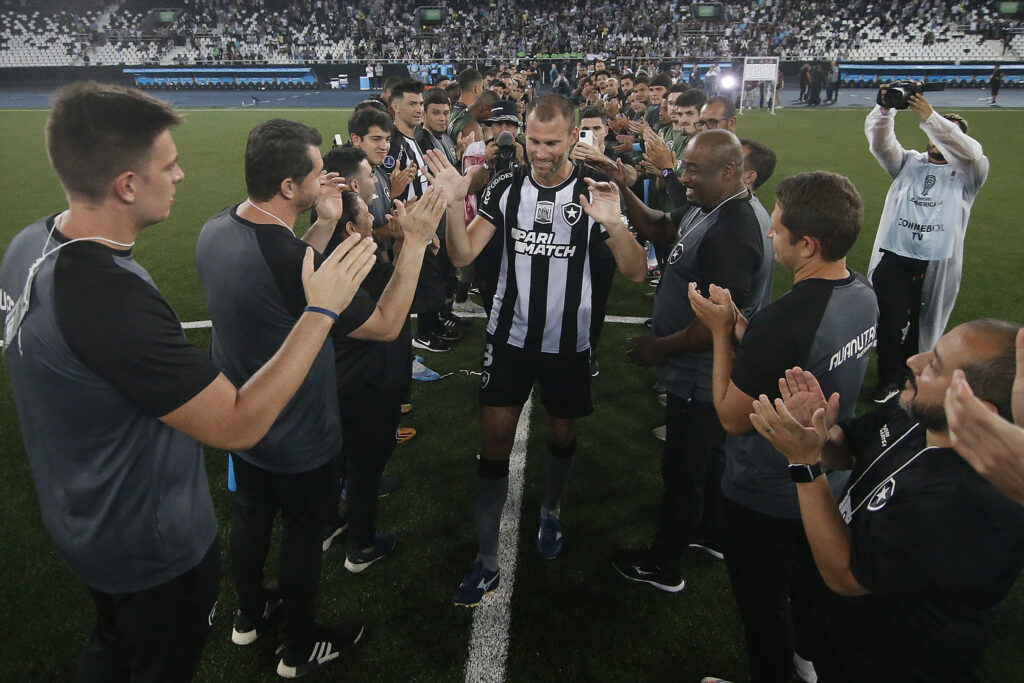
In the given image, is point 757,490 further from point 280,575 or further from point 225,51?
point 225,51

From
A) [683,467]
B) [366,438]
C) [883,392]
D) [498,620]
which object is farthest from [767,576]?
[883,392]

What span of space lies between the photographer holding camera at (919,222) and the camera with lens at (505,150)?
2.88 m

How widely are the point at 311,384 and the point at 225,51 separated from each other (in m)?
47.6

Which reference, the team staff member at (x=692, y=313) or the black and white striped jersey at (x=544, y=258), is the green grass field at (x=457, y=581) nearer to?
the team staff member at (x=692, y=313)

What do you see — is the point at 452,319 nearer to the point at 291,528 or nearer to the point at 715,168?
the point at 715,168

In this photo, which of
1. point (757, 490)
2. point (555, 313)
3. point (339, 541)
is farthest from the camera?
point (339, 541)

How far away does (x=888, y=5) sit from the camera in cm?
4109

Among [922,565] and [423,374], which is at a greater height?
[922,565]

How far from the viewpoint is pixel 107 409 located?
67.4 inches

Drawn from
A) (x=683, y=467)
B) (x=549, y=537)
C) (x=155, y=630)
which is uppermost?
(x=155, y=630)

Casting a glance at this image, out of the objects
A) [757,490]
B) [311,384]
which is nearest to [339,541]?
[311,384]

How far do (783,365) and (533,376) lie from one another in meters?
1.62

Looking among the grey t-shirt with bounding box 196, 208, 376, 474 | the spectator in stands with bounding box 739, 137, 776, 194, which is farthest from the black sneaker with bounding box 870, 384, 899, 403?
the grey t-shirt with bounding box 196, 208, 376, 474

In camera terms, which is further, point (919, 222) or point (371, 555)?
point (919, 222)
